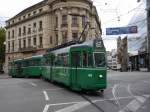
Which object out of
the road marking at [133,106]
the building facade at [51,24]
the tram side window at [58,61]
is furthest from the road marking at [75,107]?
the building facade at [51,24]

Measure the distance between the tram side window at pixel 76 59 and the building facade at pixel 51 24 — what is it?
42561 millimetres

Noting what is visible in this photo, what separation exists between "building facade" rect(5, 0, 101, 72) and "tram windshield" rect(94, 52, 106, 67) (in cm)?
4440

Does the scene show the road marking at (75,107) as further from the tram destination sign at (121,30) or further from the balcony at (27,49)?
the balcony at (27,49)

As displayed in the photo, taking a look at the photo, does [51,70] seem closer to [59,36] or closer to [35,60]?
[35,60]

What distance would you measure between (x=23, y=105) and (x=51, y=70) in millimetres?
15202

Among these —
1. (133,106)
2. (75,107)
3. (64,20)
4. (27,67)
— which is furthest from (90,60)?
(64,20)

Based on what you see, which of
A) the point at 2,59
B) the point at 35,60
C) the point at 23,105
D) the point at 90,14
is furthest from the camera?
the point at 2,59

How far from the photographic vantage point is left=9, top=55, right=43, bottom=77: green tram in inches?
1763

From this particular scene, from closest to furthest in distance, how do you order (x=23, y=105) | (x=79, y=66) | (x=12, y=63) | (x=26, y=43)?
(x=23, y=105) → (x=79, y=66) → (x=12, y=63) → (x=26, y=43)

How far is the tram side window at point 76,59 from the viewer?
2203 cm

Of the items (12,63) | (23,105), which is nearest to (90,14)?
(12,63)

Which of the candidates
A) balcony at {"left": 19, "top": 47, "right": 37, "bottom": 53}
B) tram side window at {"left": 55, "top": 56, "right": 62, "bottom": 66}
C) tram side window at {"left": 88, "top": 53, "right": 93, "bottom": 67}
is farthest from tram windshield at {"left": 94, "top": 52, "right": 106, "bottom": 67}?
balcony at {"left": 19, "top": 47, "right": 37, "bottom": 53}

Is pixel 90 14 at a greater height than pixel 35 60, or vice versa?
pixel 90 14

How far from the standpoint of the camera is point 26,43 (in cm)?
8881
